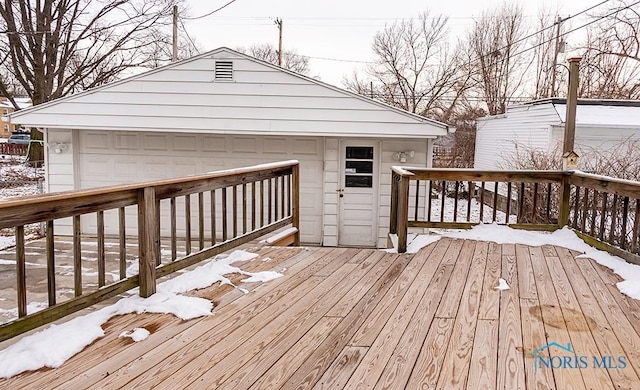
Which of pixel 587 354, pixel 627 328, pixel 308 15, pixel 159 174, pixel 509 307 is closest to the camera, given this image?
pixel 587 354

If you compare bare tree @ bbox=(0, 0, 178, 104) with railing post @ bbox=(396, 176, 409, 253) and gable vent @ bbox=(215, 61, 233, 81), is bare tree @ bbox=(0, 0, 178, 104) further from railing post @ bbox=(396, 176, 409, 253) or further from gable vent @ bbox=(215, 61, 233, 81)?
railing post @ bbox=(396, 176, 409, 253)

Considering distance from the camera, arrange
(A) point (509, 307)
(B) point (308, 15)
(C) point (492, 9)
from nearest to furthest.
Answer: (A) point (509, 307) → (C) point (492, 9) → (B) point (308, 15)

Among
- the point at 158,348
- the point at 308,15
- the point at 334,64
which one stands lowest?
the point at 158,348

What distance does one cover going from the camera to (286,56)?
973 inches

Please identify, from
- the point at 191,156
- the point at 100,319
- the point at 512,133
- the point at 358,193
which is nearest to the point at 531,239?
the point at 358,193

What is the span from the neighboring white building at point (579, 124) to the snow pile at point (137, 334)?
9888 millimetres

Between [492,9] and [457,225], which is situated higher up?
[492,9]

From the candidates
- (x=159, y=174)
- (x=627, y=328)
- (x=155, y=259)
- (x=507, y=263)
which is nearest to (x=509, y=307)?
(x=627, y=328)

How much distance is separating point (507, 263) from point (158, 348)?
2914mm

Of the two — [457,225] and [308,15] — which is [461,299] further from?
[308,15]

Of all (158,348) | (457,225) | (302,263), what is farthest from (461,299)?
(457,225)

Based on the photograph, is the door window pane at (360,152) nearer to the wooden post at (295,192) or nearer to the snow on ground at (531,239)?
the wooden post at (295,192)

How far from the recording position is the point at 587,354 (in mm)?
2283

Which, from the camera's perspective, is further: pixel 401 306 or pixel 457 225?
pixel 457 225
